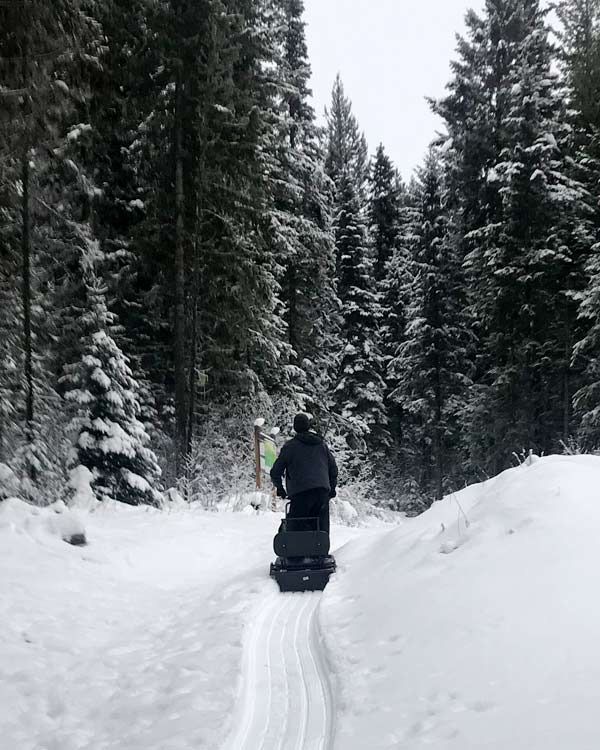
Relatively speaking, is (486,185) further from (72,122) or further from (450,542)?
(450,542)

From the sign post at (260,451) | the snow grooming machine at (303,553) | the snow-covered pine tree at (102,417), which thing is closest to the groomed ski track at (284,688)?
the snow grooming machine at (303,553)

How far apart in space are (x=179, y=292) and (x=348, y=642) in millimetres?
12196

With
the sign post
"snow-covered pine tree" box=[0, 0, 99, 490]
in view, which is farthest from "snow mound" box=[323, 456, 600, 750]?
the sign post

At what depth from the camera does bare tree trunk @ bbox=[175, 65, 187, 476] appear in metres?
15.9

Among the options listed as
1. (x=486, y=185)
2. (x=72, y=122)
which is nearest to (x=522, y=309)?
(x=486, y=185)

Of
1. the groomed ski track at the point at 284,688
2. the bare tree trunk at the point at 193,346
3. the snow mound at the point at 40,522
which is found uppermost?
the bare tree trunk at the point at 193,346

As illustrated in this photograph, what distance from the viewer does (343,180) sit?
29.8 meters

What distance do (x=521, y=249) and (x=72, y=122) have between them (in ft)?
47.1

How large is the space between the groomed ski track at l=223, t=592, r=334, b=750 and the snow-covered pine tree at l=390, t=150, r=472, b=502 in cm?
2380

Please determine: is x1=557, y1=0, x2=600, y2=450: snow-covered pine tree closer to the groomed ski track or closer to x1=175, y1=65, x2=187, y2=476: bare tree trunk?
x1=175, y1=65, x2=187, y2=476: bare tree trunk

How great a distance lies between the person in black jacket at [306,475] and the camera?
8180 mm

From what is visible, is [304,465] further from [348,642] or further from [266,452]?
[266,452]

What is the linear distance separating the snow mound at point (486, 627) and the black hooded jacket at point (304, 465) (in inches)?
64.2

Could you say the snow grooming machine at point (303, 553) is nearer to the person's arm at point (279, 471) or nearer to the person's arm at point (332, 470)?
the person's arm at point (279, 471)
